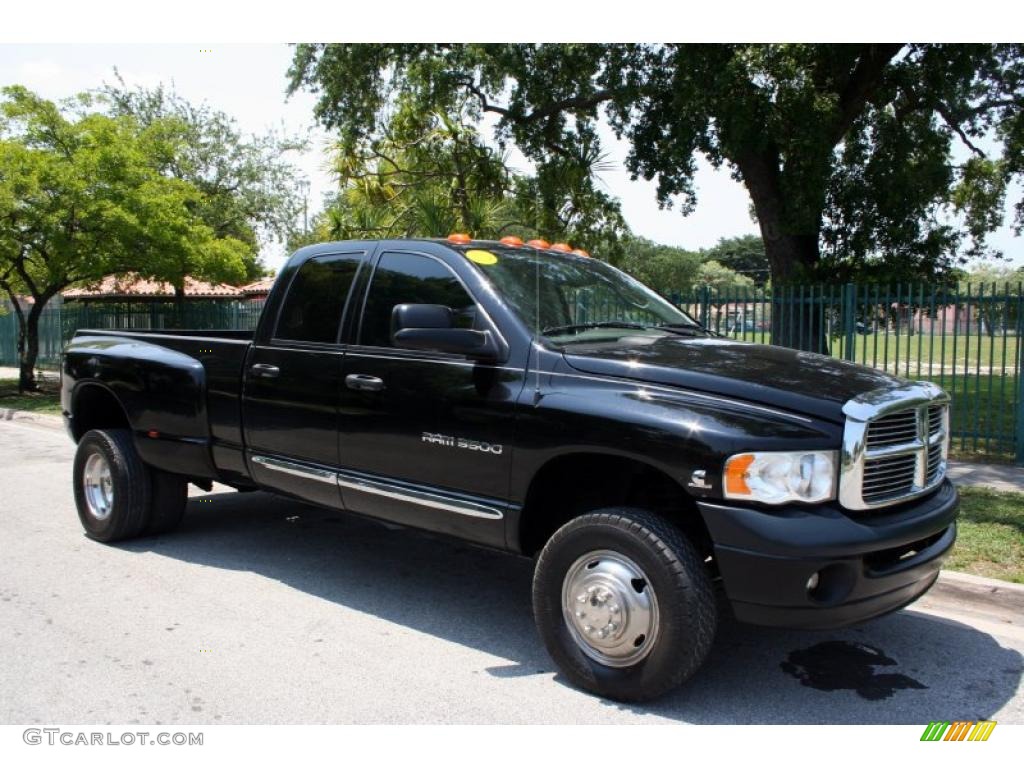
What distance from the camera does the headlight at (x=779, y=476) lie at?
3.44 metres

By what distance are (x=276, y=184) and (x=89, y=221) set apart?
18053mm

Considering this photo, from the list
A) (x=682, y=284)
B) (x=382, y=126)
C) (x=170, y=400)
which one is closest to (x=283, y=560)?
(x=170, y=400)

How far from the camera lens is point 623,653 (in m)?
3.75

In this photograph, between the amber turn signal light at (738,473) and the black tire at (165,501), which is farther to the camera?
the black tire at (165,501)

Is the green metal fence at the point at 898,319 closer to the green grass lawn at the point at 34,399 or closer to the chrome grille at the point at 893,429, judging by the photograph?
the chrome grille at the point at 893,429

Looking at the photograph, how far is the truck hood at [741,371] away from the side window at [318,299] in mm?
1546

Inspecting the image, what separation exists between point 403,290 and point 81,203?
1360 centimetres

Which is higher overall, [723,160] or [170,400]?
[723,160]

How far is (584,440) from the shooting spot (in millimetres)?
3855

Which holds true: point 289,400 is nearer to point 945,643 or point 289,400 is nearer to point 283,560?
Result: point 283,560

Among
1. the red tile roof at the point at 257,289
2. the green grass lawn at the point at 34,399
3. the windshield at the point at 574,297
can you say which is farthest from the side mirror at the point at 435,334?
the red tile roof at the point at 257,289

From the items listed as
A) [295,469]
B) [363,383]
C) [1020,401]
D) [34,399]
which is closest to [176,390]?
[295,469]
